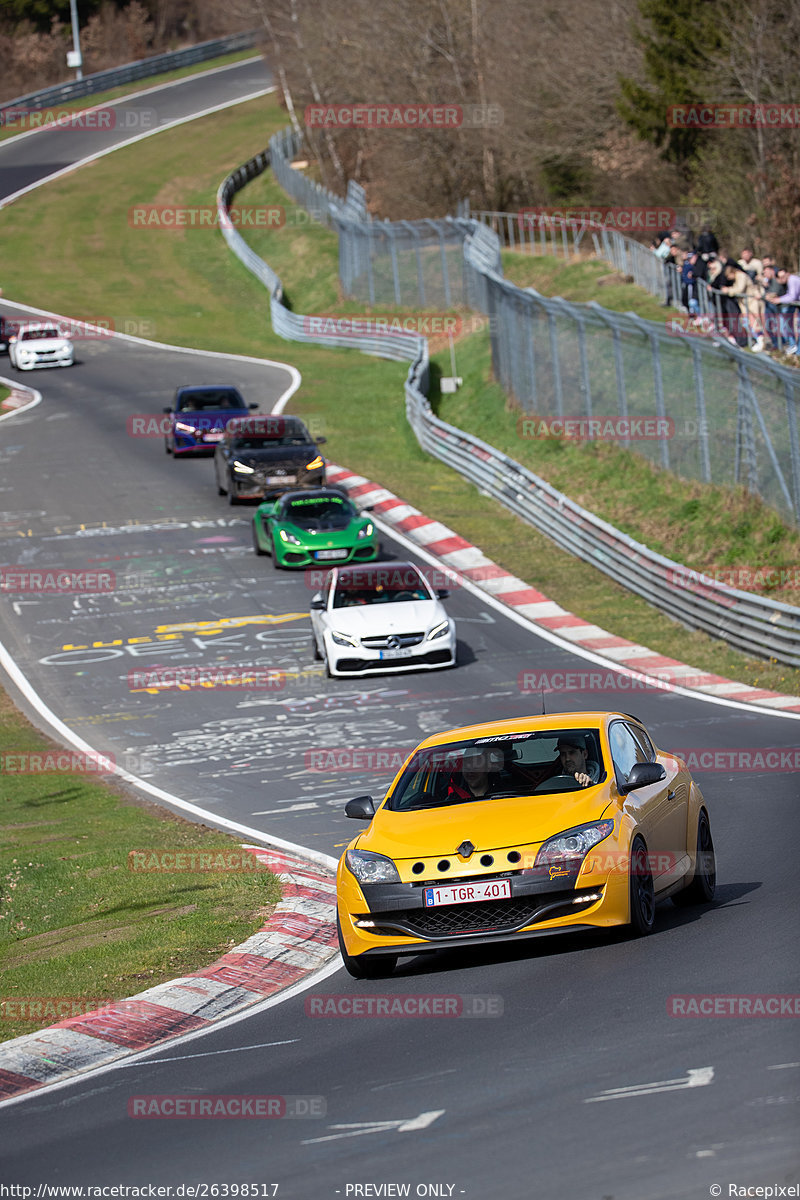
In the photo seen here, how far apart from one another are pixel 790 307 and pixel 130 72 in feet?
253

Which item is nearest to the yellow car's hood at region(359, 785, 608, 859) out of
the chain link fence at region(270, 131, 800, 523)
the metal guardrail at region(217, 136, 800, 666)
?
the metal guardrail at region(217, 136, 800, 666)

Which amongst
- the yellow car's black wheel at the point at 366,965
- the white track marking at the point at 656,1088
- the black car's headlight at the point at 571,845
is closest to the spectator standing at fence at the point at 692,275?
the black car's headlight at the point at 571,845

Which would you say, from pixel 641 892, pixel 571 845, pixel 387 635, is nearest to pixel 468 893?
pixel 571 845

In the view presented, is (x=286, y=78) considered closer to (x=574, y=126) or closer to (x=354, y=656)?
(x=574, y=126)

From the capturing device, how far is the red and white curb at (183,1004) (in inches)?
321

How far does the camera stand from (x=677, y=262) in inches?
1404

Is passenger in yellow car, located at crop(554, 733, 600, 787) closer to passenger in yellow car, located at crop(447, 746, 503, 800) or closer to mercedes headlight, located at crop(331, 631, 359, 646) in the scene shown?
passenger in yellow car, located at crop(447, 746, 503, 800)

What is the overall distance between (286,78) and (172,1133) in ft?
250

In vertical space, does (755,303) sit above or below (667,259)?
below

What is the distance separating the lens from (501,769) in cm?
987

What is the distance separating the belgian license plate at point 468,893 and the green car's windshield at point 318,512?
18945 mm

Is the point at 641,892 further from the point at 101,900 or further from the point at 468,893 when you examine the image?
the point at 101,900

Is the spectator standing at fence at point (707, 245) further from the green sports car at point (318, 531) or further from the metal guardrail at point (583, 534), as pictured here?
the green sports car at point (318, 531)

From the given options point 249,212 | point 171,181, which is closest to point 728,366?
point 249,212
